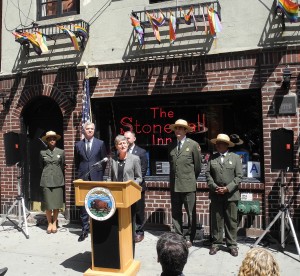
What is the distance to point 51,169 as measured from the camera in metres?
7.40

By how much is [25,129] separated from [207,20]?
463 centimetres

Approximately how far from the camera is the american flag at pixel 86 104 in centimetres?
779

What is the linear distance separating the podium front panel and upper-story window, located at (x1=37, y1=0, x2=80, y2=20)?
16.9 ft

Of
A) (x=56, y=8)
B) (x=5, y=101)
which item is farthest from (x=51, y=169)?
(x=56, y=8)

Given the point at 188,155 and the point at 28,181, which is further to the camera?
the point at 28,181

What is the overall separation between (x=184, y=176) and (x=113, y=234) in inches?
69.1

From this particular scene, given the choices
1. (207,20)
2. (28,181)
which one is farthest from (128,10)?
(28,181)

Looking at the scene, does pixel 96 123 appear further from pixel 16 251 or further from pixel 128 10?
pixel 16 251

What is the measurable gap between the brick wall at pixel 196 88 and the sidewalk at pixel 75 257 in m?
0.79

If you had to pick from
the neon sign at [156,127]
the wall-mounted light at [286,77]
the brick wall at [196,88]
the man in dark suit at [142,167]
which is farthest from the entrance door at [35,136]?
the wall-mounted light at [286,77]

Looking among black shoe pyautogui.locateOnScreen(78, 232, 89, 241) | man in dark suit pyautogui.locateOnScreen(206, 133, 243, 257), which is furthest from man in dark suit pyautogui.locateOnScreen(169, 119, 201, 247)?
black shoe pyautogui.locateOnScreen(78, 232, 89, 241)

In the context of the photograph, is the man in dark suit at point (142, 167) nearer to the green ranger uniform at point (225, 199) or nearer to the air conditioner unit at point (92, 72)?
the green ranger uniform at point (225, 199)

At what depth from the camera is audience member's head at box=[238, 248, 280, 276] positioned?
8.30ft

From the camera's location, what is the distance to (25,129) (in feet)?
28.7
